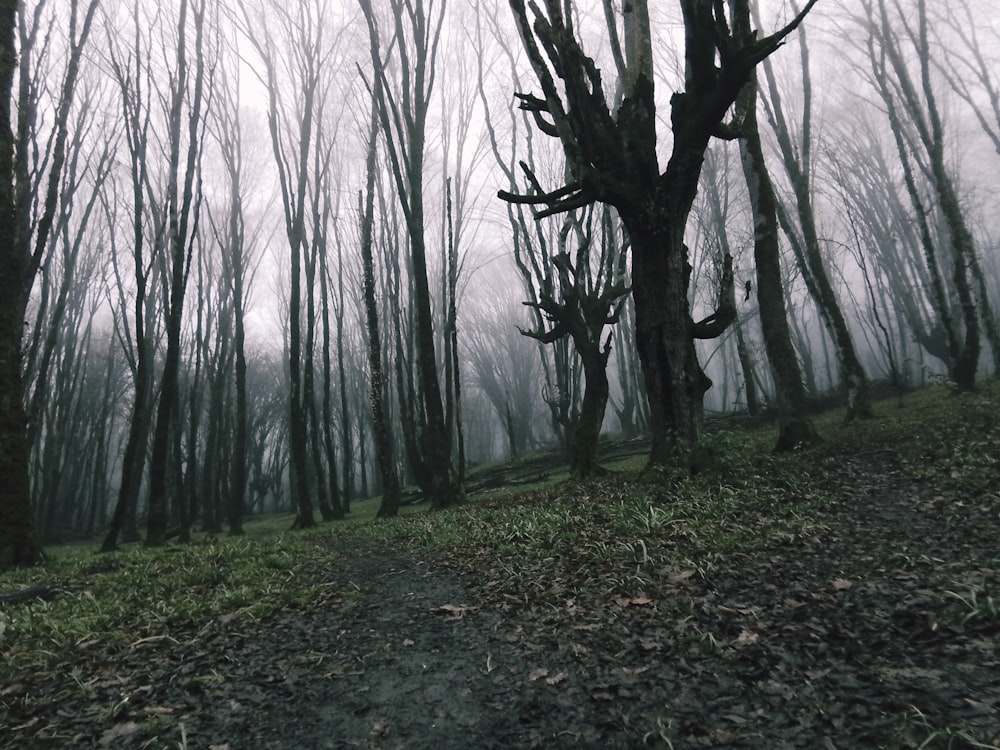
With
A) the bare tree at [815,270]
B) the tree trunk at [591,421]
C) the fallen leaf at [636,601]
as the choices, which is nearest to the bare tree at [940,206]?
the bare tree at [815,270]

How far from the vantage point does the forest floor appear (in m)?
2.04

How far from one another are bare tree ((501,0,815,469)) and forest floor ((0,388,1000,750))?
230 centimetres

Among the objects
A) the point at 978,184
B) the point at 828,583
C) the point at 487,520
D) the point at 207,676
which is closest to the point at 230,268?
the point at 487,520

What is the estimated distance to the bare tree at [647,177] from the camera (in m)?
6.19

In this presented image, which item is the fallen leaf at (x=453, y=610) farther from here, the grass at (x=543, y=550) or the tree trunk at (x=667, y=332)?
the tree trunk at (x=667, y=332)

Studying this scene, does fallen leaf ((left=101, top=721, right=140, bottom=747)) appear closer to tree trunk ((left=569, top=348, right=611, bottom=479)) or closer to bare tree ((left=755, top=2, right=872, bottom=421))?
tree trunk ((left=569, top=348, right=611, bottom=479))

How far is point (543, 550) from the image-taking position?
4664mm

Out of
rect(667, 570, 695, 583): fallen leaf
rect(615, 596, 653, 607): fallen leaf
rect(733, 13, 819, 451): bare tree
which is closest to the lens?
rect(615, 596, 653, 607): fallen leaf

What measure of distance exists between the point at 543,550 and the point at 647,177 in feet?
15.3

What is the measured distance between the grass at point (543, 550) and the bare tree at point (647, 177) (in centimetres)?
76

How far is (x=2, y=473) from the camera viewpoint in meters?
6.57

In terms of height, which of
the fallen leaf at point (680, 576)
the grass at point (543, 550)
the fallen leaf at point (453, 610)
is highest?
the grass at point (543, 550)

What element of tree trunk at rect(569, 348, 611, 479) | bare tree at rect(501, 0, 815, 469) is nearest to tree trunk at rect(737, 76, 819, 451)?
bare tree at rect(501, 0, 815, 469)

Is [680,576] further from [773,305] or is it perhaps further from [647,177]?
[773,305]
